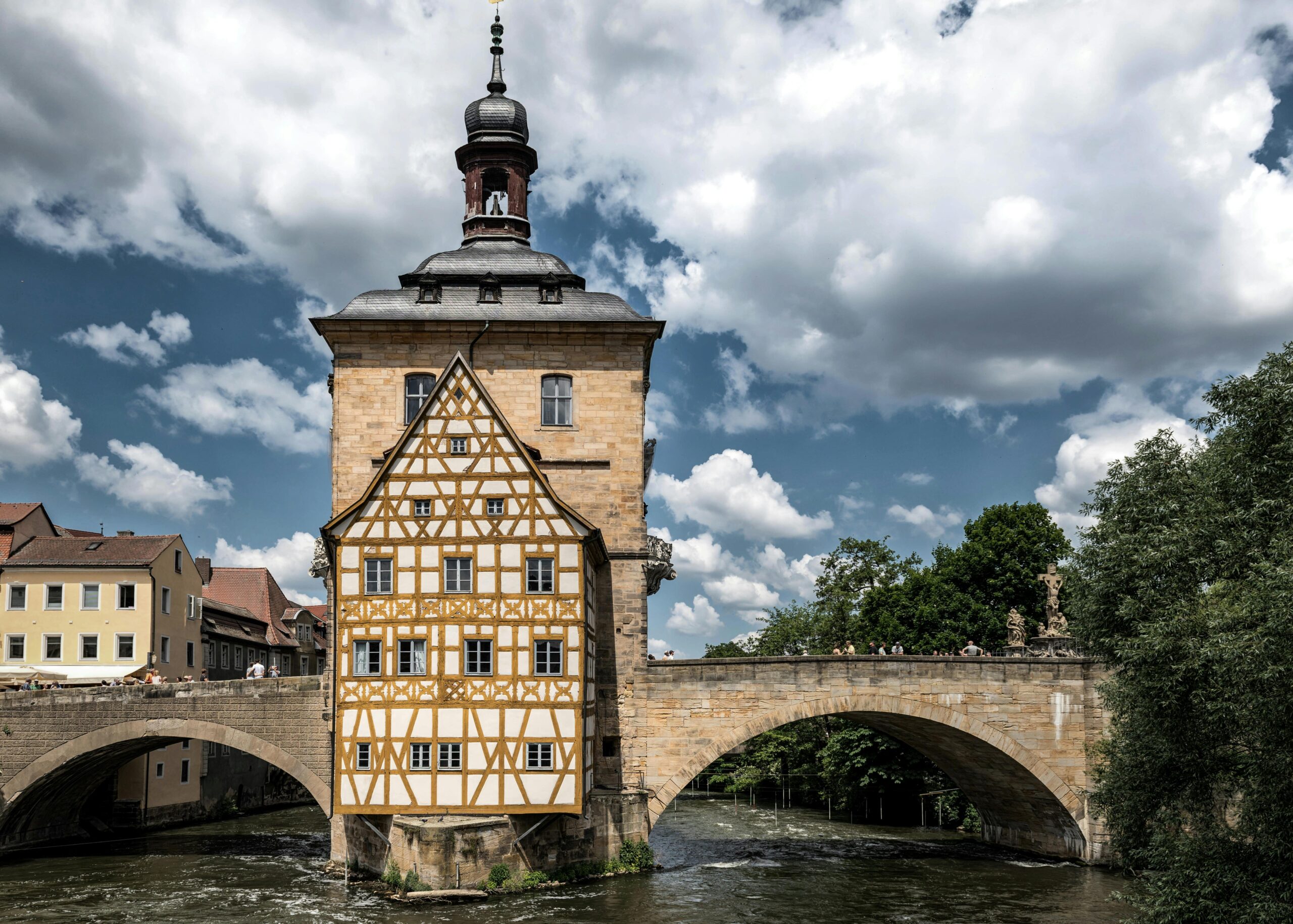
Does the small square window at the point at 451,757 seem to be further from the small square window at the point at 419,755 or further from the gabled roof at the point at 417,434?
the gabled roof at the point at 417,434

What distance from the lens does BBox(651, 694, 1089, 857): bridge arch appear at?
28.1m

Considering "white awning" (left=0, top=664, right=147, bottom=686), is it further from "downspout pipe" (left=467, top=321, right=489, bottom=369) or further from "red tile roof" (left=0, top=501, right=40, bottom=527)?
"downspout pipe" (left=467, top=321, right=489, bottom=369)

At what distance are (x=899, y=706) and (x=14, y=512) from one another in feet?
109

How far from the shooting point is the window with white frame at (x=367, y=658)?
25516 mm

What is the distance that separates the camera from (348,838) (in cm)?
2708

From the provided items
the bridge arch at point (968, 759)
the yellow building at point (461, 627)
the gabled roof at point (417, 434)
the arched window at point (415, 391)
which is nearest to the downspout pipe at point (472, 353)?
the arched window at point (415, 391)

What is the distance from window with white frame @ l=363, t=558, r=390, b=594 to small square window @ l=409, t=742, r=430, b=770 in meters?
3.53

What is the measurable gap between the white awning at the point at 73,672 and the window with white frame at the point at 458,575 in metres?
15.4

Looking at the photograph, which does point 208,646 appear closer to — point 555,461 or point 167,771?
point 167,771

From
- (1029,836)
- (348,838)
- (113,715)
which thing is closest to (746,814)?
(1029,836)

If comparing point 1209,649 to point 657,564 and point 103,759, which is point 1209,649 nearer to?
point 657,564

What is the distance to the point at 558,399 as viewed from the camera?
29.9 meters

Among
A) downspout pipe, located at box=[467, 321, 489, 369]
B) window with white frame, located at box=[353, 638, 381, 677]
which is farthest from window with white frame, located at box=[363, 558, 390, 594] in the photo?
downspout pipe, located at box=[467, 321, 489, 369]

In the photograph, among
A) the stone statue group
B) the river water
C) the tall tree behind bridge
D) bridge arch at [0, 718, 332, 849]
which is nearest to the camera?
the tall tree behind bridge
